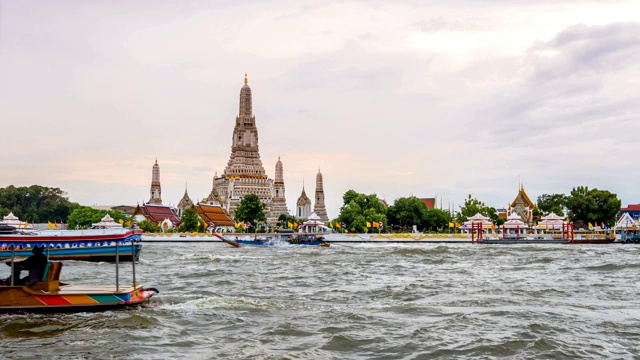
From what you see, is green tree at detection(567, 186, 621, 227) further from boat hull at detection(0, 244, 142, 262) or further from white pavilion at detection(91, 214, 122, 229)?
boat hull at detection(0, 244, 142, 262)

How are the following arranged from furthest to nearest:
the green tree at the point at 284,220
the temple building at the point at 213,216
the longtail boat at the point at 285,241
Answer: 1. the green tree at the point at 284,220
2. the temple building at the point at 213,216
3. the longtail boat at the point at 285,241

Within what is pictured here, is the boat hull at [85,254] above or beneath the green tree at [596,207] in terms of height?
beneath

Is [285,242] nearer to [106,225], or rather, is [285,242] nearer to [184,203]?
[106,225]

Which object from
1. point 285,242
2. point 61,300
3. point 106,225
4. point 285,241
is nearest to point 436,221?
point 285,241

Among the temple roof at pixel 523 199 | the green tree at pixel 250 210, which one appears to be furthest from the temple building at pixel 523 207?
the green tree at pixel 250 210

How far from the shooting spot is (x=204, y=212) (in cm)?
8469

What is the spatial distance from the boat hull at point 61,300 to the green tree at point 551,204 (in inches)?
3191

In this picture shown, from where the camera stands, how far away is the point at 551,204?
9788cm

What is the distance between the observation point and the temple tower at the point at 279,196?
10705 cm

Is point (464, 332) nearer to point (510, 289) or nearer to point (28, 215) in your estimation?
point (510, 289)

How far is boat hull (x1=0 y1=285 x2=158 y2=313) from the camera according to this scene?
45.0 ft

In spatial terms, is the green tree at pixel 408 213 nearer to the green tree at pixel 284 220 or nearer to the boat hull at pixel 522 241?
the green tree at pixel 284 220

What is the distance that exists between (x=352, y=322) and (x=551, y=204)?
296ft

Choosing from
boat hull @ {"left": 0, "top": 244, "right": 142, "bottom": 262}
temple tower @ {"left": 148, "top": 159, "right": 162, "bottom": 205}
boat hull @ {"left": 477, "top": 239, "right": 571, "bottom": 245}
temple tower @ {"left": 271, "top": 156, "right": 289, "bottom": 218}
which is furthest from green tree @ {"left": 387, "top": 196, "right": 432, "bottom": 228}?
boat hull @ {"left": 0, "top": 244, "right": 142, "bottom": 262}
